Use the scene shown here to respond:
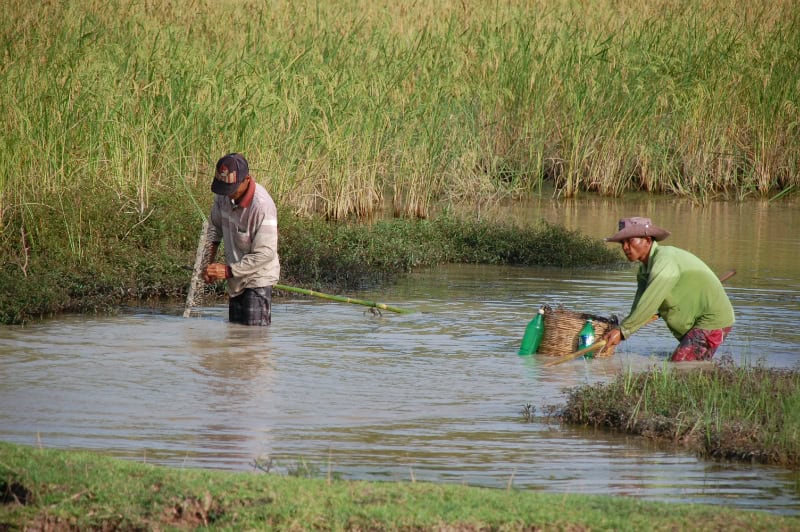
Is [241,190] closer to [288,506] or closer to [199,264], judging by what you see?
[199,264]

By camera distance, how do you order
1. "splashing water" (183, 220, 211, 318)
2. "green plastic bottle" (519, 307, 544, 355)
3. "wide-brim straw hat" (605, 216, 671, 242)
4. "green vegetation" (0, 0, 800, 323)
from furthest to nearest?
"green vegetation" (0, 0, 800, 323) < "splashing water" (183, 220, 211, 318) < "green plastic bottle" (519, 307, 544, 355) < "wide-brim straw hat" (605, 216, 671, 242)

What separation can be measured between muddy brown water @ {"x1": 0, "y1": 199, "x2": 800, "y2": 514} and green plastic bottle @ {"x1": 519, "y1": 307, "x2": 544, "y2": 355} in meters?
0.19

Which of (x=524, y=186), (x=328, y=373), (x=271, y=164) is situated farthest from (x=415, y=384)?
(x=524, y=186)

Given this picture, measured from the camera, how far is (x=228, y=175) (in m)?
8.98

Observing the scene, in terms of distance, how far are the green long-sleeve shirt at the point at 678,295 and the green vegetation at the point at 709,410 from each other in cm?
89

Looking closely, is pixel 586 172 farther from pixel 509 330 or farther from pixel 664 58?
pixel 509 330

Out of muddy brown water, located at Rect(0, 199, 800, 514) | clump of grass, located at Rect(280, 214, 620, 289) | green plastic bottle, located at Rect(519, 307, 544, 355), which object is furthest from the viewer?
clump of grass, located at Rect(280, 214, 620, 289)

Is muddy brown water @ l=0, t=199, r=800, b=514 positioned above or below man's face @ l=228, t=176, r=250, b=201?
below

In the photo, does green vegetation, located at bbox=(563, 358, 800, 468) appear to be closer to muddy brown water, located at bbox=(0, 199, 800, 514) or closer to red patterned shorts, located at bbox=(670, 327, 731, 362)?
muddy brown water, located at bbox=(0, 199, 800, 514)

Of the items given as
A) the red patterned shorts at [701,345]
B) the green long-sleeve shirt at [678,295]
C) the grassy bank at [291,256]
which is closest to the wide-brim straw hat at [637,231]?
the green long-sleeve shirt at [678,295]

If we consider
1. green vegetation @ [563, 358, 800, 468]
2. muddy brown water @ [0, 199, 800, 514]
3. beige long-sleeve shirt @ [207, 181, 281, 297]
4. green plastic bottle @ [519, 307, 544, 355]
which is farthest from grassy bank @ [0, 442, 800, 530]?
beige long-sleeve shirt @ [207, 181, 281, 297]

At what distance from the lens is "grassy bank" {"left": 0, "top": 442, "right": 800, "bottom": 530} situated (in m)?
4.59

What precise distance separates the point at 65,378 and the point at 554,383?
126 inches

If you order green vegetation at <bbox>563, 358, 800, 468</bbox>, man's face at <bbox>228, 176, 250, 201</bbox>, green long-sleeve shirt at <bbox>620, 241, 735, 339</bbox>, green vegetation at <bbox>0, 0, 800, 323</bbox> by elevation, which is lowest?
green vegetation at <bbox>563, 358, 800, 468</bbox>
